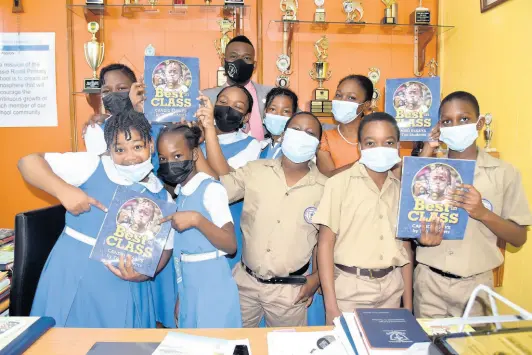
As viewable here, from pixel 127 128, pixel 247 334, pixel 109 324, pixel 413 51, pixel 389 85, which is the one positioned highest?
pixel 413 51

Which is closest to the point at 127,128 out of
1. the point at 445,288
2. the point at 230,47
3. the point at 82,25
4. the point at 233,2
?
the point at 230,47

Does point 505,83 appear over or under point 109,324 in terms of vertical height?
over

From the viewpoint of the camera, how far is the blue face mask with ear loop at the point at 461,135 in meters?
1.96

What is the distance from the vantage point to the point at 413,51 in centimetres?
431

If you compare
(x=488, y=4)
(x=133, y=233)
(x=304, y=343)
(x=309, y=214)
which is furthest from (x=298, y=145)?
(x=488, y=4)

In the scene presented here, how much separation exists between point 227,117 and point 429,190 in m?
1.20

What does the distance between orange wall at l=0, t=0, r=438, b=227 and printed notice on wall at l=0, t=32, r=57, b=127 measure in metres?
0.07

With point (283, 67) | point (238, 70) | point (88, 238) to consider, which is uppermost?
point (283, 67)

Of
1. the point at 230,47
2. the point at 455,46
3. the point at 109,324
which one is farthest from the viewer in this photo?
the point at 455,46

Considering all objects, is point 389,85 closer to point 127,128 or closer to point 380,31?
point 127,128

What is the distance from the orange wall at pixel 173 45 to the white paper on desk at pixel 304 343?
3.12m

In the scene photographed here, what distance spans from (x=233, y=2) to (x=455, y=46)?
6.88ft

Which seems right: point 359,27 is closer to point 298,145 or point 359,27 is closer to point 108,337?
Answer: point 298,145

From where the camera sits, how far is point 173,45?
4.14 m
